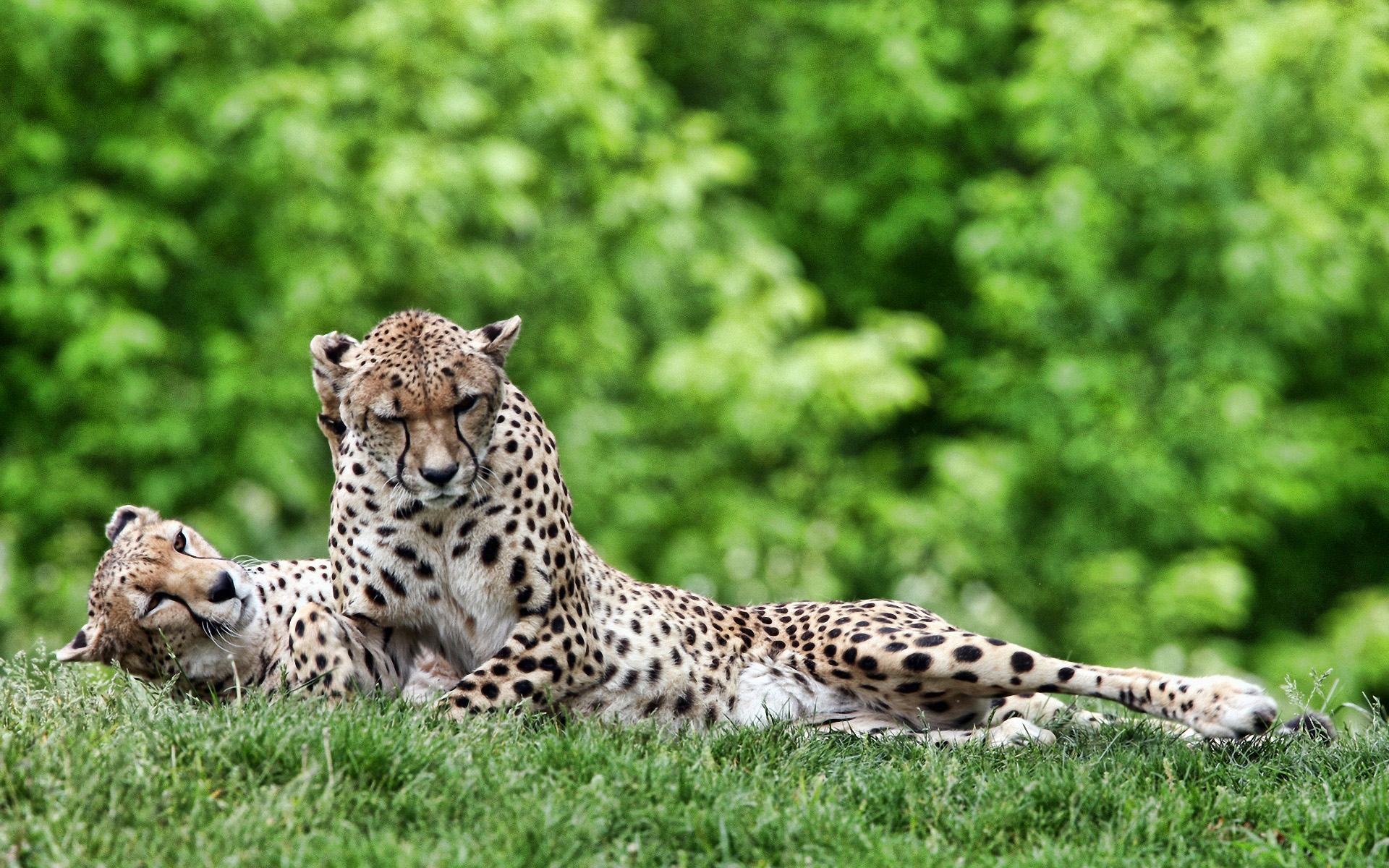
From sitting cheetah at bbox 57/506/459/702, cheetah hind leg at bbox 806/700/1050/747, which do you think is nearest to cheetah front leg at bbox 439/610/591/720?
sitting cheetah at bbox 57/506/459/702

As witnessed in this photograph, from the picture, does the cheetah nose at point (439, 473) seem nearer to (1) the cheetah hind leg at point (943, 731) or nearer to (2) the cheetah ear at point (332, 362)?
(2) the cheetah ear at point (332, 362)

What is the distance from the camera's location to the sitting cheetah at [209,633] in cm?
434

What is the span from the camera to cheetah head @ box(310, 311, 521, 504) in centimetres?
407

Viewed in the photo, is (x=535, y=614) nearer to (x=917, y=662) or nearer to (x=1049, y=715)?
(x=917, y=662)

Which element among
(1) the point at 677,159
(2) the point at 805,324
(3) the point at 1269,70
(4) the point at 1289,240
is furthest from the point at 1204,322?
(1) the point at 677,159

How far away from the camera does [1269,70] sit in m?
12.1

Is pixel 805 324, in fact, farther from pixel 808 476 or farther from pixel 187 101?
pixel 187 101

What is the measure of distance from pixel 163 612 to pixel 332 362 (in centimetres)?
93

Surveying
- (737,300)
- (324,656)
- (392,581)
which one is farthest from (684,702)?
(737,300)

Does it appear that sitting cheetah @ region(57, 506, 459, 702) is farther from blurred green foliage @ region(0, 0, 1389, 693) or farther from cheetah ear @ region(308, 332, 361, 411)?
blurred green foliage @ region(0, 0, 1389, 693)

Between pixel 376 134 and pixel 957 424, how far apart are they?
6316 mm

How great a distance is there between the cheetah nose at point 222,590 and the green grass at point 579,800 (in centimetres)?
47

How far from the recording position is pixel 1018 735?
14.6 feet

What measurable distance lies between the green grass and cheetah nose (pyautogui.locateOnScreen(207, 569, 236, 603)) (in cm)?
47
